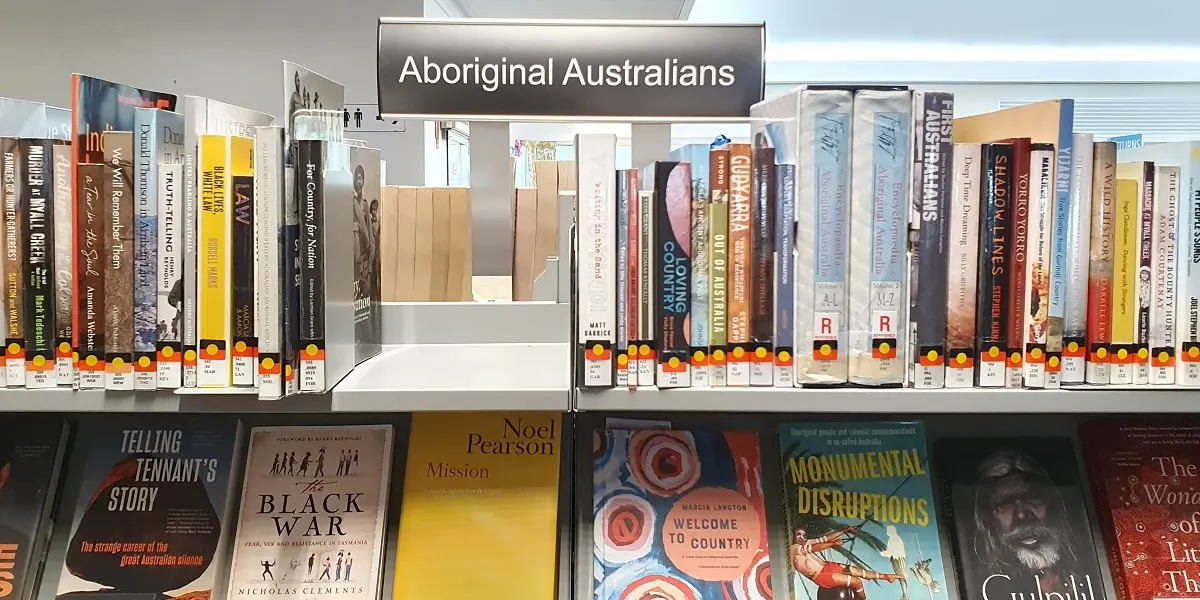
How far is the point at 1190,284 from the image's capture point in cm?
89

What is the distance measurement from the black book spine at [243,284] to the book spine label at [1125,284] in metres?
1.08

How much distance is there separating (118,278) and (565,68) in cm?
66

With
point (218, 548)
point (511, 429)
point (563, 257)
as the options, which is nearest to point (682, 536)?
point (511, 429)

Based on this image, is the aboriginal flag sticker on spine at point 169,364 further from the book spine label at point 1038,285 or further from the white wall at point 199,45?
the white wall at point 199,45

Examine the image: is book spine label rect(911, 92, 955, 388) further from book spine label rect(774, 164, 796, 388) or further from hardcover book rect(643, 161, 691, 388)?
hardcover book rect(643, 161, 691, 388)

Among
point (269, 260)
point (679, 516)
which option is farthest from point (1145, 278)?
point (269, 260)

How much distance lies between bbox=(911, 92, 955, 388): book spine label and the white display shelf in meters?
0.75

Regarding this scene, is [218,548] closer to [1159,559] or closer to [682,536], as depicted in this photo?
[682,536]

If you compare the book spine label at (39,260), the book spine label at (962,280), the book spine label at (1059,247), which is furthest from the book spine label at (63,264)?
the book spine label at (1059,247)

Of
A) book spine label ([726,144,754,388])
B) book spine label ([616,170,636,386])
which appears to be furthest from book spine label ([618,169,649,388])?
book spine label ([726,144,754,388])

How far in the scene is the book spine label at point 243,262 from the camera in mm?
837

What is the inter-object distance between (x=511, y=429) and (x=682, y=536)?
310 mm

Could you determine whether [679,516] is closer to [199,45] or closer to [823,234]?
[823,234]

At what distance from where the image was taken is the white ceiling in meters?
2.92
